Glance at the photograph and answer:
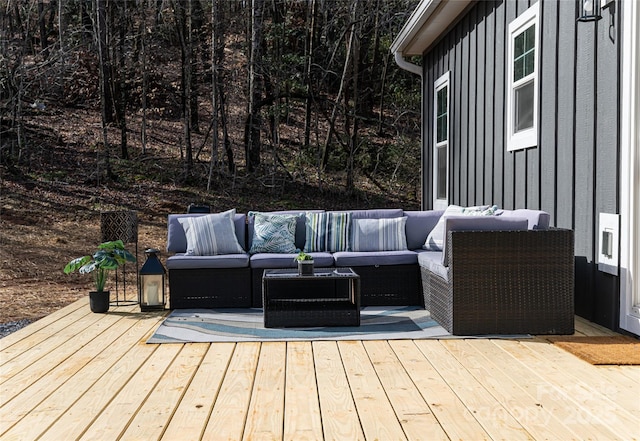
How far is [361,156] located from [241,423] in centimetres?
1028

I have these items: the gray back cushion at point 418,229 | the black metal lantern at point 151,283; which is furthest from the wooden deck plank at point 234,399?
the gray back cushion at point 418,229

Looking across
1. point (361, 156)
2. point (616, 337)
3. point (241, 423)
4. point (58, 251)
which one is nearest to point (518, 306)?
point (616, 337)

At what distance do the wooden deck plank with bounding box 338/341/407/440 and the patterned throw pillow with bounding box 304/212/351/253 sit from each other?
1.99m

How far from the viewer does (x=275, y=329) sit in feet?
15.3

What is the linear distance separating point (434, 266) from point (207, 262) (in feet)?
5.90

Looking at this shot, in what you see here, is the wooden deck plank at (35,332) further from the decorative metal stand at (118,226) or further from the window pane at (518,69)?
the window pane at (518,69)

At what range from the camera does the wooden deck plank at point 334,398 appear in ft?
8.49

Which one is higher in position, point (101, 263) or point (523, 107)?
point (523, 107)

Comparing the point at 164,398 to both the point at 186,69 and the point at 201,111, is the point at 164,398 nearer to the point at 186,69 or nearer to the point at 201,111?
the point at 186,69

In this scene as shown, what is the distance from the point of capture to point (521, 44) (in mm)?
5879

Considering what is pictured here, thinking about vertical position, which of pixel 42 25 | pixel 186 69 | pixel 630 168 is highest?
pixel 42 25

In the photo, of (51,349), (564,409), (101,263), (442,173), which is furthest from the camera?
(442,173)

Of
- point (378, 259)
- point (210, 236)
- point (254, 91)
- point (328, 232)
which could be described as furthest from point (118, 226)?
point (254, 91)

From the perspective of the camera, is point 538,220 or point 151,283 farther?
point 151,283
